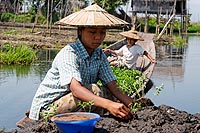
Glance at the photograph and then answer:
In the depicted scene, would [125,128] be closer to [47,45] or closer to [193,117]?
[193,117]

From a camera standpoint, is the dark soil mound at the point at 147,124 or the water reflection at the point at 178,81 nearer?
the dark soil mound at the point at 147,124

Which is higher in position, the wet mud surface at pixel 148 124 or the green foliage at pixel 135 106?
the green foliage at pixel 135 106

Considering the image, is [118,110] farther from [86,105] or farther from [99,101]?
[86,105]

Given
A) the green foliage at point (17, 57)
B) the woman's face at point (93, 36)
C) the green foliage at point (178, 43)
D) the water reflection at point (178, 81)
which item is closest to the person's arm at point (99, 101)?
the woman's face at point (93, 36)

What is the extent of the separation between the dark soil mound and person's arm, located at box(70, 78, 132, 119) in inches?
4.1

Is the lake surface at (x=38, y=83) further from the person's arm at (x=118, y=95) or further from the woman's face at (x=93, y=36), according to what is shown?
the woman's face at (x=93, y=36)

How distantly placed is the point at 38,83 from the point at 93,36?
6.57 m

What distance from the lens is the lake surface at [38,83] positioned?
294 inches

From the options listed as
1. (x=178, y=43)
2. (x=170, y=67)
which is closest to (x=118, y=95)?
(x=170, y=67)

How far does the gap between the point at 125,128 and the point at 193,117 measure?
81cm

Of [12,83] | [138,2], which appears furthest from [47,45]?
[138,2]

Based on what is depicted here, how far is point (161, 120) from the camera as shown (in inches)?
139

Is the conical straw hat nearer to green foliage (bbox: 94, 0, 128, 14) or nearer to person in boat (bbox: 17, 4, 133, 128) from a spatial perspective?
person in boat (bbox: 17, 4, 133, 128)

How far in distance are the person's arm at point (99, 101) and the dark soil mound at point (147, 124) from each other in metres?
0.10
